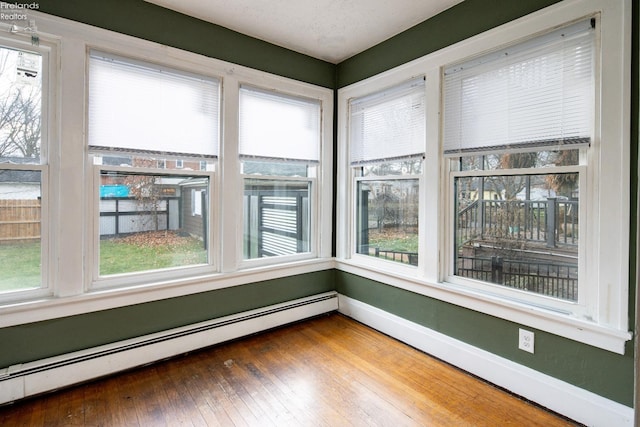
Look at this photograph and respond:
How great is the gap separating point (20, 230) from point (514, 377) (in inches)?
131

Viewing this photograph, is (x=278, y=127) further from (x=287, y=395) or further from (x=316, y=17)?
(x=287, y=395)

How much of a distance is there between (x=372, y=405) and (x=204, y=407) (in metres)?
1.03

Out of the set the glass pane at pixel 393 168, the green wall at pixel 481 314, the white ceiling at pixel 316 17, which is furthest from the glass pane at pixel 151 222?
the green wall at pixel 481 314

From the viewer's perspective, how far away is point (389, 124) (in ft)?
9.90

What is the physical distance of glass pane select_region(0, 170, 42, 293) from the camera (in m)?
2.04

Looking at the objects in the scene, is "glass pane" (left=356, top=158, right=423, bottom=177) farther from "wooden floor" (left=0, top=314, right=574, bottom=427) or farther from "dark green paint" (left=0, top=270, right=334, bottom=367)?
"wooden floor" (left=0, top=314, right=574, bottom=427)

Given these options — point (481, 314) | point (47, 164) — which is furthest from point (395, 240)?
point (47, 164)

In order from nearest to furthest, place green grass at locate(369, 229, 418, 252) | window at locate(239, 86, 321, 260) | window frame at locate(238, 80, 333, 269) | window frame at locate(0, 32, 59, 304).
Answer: window frame at locate(0, 32, 59, 304), green grass at locate(369, 229, 418, 252), window at locate(239, 86, 321, 260), window frame at locate(238, 80, 333, 269)

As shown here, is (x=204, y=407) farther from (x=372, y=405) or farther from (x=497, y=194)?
(x=497, y=194)

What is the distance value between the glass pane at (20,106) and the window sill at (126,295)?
3.03 ft

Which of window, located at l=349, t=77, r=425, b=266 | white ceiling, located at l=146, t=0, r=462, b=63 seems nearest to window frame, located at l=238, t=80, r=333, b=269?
window, located at l=349, t=77, r=425, b=266

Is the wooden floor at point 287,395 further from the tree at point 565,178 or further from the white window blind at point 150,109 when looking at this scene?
the white window blind at point 150,109

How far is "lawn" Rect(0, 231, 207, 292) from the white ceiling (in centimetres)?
179

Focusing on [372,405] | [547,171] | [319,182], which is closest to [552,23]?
[547,171]
